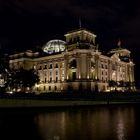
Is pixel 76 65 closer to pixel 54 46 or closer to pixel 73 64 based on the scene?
pixel 73 64

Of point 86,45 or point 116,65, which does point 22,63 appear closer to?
point 86,45

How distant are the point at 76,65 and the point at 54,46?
25.5 metres

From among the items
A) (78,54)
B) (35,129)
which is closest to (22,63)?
(78,54)

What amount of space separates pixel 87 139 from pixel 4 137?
7701 millimetres

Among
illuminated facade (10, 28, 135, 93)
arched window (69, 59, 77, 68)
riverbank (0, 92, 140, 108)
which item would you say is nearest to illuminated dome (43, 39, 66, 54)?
illuminated facade (10, 28, 135, 93)

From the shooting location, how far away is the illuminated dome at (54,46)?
5020 inches

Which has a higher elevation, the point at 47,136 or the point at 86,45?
the point at 86,45

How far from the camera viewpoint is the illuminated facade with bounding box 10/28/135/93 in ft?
345

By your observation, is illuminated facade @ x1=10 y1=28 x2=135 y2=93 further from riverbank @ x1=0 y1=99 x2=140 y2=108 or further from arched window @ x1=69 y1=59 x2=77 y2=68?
riverbank @ x1=0 y1=99 x2=140 y2=108

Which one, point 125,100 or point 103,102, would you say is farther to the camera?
point 125,100

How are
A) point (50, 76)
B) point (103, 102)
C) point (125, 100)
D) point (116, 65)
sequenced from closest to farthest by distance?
1. point (103, 102)
2. point (125, 100)
3. point (50, 76)
4. point (116, 65)

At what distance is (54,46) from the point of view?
12888 cm

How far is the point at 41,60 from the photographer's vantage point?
12481 centimetres

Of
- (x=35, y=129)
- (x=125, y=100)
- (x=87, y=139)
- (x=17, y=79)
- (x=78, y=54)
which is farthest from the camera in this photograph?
(x=78, y=54)
